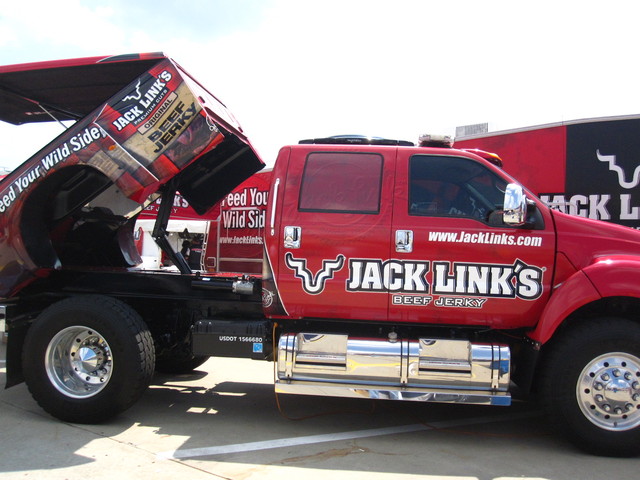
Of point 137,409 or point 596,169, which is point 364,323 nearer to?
point 137,409

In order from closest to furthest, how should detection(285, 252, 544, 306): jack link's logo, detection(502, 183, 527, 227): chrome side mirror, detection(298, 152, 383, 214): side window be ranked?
detection(502, 183, 527, 227): chrome side mirror, detection(285, 252, 544, 306): jack link's logo, detection(298, 152, 383, 214): side window

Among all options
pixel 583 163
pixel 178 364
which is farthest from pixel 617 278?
pixel 178 364

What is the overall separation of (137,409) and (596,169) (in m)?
6.87

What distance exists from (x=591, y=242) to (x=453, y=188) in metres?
1.22

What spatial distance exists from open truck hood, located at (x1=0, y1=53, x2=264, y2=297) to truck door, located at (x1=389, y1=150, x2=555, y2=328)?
2052 millimetres

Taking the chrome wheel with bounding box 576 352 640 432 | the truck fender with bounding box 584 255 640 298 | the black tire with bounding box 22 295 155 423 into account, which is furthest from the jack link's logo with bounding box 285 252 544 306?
the black tire with bounding box 22 295 155 423

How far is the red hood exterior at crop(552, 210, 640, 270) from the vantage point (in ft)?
14.2

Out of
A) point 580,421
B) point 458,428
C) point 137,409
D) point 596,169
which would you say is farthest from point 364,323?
point 596,169

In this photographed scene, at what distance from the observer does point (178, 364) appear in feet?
20.9

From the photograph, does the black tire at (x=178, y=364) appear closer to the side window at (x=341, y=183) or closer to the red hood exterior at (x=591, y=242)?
the side window at (x=341, y=183)

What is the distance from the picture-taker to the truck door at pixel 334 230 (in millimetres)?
4461

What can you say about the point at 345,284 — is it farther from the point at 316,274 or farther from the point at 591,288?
the point at 591,288

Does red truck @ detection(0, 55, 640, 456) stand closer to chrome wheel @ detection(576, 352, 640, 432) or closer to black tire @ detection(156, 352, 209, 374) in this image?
chrome wheel @ detection(576, 352, 640, 432)

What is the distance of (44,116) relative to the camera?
20.0 feet
